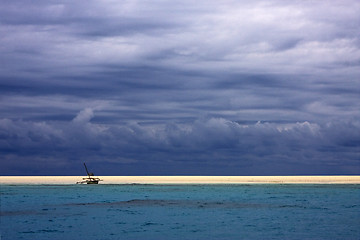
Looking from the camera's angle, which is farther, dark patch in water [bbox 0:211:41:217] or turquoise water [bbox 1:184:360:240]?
dark patch in water [bbox 0:211:41:217]

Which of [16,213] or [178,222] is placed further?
[16,213]

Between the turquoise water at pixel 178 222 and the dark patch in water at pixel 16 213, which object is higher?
the dark patch in water at pixel 16 213

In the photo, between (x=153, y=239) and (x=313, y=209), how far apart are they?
34008mm

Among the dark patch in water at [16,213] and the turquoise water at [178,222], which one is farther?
the dark patch in water at [16,213]

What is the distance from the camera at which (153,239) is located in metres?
41.0

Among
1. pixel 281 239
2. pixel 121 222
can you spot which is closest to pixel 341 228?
pixel 281 239

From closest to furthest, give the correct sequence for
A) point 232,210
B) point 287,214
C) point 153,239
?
1. point 153,239
2. point 287,214
3. point 232,210

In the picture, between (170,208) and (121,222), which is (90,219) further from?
(170,208)

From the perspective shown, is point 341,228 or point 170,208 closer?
point 341,228

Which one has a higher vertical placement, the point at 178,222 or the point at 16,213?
the point at 16,213

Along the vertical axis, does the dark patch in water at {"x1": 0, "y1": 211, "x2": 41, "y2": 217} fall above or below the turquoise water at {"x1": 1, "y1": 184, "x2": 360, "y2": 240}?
above

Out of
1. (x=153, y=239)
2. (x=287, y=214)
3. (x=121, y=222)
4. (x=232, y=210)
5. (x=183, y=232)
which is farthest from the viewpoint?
(x=232, y=210)

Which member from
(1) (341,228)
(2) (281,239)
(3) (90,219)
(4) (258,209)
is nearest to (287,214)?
(4) (258,209)

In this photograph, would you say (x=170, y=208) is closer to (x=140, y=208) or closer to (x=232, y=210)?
(x=140, y=208)
